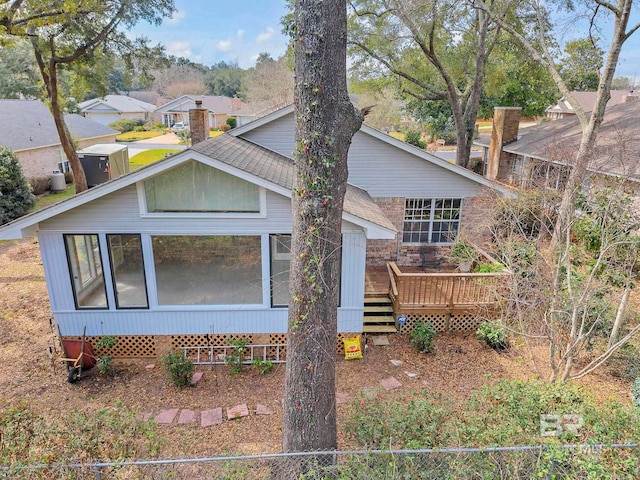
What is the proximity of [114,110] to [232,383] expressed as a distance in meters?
53.7

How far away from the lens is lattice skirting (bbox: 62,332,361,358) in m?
8.70

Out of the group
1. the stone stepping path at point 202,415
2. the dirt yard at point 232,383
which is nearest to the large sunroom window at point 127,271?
the dirt yard at point 232,383

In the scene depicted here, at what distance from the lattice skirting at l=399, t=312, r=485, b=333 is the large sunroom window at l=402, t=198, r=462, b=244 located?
3676 mm

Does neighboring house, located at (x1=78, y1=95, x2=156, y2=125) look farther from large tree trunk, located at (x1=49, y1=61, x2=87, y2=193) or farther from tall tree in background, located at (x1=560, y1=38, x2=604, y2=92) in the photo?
tall tree in background, located at (x1=560, y1=38, x2=604, y2=92)

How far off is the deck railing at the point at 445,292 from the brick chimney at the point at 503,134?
1303cm

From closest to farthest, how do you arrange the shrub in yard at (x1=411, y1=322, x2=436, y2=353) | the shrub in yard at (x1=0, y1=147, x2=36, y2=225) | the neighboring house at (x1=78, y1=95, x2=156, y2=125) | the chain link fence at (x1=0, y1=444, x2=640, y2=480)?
1. the chain link fence at (x1=0, y1=444, x2=640, y2=480)
2. the shrub in yard at (x1=411, y1=322, x2=436, y2=353)
3. the shrub in yard at (x1=0, y1=147, x2=36, y2=225)
4. the neighboring house at (x1=78, y1=95, x2=156, y2=125)

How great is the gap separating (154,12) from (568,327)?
18393 millimetres

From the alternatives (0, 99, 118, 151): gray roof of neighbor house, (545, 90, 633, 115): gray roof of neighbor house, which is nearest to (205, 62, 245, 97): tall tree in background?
→ (0, 99, 118, 151): gray roof of neighbor house

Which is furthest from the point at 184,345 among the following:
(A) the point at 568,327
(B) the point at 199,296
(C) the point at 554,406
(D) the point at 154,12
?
(D) the point at 154,12

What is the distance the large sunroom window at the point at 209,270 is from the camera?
8.37 metres

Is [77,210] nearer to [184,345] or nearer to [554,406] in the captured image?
[184,345]

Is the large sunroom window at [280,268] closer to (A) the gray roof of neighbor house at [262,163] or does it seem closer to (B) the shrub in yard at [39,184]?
(A) the gray roof of neighbor house at [262,163]

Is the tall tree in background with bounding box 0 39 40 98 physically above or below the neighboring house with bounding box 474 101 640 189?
above

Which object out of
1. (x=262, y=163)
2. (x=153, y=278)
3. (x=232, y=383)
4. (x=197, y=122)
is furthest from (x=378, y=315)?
(x=197, y=122)
